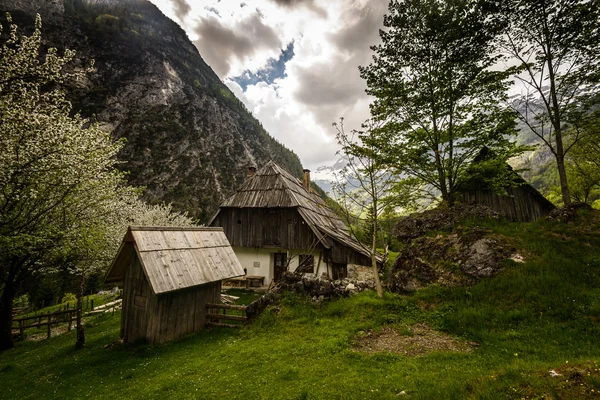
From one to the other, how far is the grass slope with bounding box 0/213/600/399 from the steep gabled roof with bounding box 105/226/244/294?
2587 mm

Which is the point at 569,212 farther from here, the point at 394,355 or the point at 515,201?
the point at 515,201

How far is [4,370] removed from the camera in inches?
389

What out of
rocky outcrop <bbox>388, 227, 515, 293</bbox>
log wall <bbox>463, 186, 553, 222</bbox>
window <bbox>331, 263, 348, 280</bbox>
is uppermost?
log wall <bbox>463, 186, 553, 222</bbox>

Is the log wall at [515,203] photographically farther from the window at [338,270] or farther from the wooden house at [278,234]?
the window at [338,270]

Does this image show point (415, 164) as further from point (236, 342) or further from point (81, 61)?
point (81, 61)

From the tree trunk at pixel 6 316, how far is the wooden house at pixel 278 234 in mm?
13006

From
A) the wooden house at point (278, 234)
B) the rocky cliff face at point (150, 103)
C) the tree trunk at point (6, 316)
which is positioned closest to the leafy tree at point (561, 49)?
the wooden house at point (278, 234)

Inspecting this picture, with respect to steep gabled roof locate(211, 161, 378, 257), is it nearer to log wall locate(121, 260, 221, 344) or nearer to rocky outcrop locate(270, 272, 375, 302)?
rocky outcrop locate(270, 272, 375, 302)

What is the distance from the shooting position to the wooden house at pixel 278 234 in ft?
61.6

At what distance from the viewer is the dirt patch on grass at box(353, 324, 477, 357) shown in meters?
6.64

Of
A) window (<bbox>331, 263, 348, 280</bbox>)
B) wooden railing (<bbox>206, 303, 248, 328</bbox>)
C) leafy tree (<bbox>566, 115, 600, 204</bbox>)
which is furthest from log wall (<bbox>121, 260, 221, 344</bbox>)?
leafy tree (<bbox>566, 115, 600, 204</bbox>)

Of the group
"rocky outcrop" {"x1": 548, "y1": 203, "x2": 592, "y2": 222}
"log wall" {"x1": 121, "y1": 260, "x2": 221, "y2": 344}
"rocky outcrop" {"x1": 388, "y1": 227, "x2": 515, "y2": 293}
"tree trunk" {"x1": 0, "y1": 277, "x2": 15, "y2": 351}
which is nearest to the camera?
"rocky outcrop" {"x1": 388, "y1": 227, "x2": 515, "y2": 293}

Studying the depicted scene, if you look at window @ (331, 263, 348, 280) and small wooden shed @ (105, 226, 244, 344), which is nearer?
small wooden shed @ (105, 226, 244, 344)

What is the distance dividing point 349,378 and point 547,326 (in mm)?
5469
